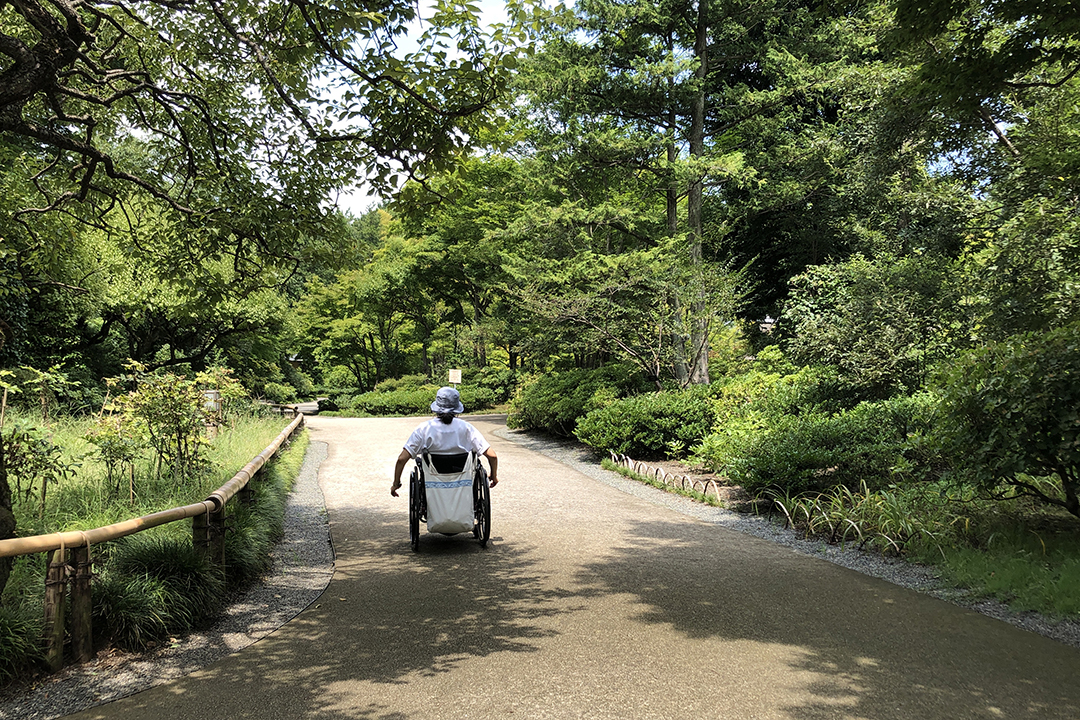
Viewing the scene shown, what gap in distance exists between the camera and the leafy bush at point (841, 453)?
820cm

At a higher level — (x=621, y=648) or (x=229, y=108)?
(x=229, y=108)

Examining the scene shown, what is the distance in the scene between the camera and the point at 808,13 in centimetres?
1925

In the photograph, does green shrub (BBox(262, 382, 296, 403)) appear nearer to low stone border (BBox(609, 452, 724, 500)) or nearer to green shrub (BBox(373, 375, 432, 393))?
green shrub (BBox(373, 375, 432, 393))

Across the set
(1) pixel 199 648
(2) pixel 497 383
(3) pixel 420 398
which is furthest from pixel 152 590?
(2) pixel 497 383

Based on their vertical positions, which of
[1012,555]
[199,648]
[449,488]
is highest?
[449,488]

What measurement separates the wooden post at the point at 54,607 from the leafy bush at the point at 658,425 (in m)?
10.2

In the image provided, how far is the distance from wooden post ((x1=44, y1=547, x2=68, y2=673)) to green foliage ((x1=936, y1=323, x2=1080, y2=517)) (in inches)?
254

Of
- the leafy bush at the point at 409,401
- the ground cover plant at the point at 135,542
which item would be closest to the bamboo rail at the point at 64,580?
the ground cover plant at the point at 135,542

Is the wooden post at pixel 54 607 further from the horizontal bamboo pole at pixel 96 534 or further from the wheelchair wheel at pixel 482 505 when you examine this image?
the wheelchair wheel at pixel 482 505

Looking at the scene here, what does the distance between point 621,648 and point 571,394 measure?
1405 centimetres

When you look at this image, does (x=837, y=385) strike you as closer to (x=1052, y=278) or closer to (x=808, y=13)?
(x=1052, y=278)

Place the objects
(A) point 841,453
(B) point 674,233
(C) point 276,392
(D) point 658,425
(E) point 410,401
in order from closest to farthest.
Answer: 1. (A) point 841,453
2. (D) point 658,425
3. (B) point 674,233
4. (C) point 276,392
5. (E) point 410,401

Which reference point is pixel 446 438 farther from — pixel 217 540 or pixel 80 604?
pixel 80 604

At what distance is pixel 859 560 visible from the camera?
6230 millimetres
